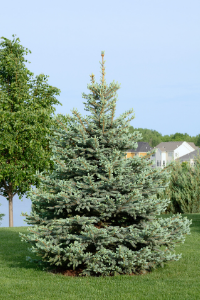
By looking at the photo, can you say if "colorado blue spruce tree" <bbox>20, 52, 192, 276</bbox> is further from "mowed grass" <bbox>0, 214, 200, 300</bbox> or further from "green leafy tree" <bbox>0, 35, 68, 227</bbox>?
"green leafy tree" <bbox>0, 35, 68, 227</bbox>

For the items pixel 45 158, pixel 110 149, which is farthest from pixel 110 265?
pixel 45 158

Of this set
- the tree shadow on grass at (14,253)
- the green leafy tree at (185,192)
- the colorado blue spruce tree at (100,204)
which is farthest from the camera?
the green leafy tree at (185,192)

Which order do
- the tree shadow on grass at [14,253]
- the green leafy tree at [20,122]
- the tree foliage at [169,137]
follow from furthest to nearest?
the tree foliage at [169,137] → the green leafy tree at [20,122] → the tree shadow on grass at [14,253]

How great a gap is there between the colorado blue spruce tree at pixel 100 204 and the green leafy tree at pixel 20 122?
10.6 metres

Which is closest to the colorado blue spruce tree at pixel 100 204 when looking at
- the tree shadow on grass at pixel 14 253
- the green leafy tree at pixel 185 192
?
the tree shadow on grass at pixel 14 253

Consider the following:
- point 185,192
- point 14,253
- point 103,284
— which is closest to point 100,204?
point 103,284

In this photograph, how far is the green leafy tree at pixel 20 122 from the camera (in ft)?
57.9

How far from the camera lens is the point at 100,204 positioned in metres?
6.68

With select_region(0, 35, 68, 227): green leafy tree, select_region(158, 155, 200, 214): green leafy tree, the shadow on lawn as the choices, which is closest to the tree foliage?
select_region(158, 155, 200, 214): green leafy tree

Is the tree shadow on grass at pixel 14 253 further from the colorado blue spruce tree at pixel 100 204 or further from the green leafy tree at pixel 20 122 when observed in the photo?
the green leafy tree at pixel 20 122

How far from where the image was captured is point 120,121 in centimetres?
747

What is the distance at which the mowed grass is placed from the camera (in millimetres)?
5625

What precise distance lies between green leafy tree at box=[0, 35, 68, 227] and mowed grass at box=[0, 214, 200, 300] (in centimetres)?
1010

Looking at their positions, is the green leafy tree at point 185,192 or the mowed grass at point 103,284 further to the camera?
the green leafy tree at point 185,192
